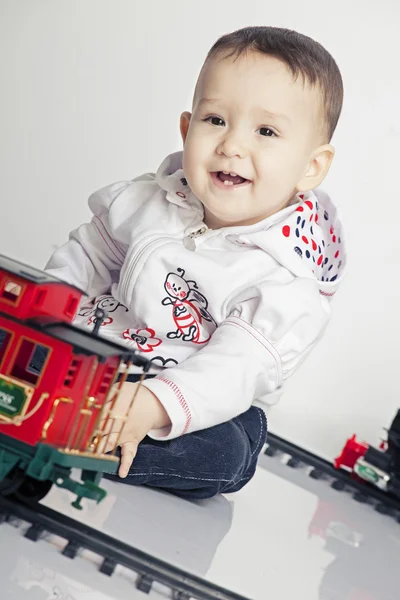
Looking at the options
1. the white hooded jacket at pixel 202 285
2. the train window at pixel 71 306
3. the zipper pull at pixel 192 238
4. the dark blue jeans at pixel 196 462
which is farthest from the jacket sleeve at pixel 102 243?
the train window at pixel 71 306

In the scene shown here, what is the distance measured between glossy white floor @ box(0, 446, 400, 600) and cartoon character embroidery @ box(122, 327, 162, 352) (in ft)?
0.65

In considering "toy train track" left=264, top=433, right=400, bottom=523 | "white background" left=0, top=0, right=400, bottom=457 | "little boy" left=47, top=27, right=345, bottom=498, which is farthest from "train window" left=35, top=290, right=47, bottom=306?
"white background" left=0, top=0, right=400, bottom=457

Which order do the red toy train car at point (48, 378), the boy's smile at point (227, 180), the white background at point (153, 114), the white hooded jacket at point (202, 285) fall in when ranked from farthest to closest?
the white background at point (153, 114)
the boy's smile at point (227, 180)
the white hooded jacket at point (202, 285)
the red toy train car at point (48, 378)

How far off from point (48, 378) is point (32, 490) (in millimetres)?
259

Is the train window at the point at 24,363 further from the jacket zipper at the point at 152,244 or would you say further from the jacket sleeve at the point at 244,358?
the jacket zipper at the point at 152,244

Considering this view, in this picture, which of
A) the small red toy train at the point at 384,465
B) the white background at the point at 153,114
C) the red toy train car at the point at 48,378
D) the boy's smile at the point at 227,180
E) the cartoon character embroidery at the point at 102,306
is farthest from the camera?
the white background at the point at 153,114

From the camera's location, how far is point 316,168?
1.39m

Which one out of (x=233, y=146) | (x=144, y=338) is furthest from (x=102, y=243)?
(x=233, y=146)

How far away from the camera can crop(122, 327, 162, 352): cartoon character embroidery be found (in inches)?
52.7

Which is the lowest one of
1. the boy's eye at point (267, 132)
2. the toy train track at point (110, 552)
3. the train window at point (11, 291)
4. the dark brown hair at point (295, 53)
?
the toy train track at point (110, 552)

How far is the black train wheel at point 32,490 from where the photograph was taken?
1036 mm

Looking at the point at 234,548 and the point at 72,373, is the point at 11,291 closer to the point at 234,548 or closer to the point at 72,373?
the point at 72,373

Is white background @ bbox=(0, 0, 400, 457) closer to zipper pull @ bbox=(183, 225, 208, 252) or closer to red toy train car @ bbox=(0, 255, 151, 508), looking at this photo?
zipper pull @ bbox=(183, 225, 208, 252)

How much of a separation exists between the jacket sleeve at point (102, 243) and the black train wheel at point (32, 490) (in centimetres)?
47
